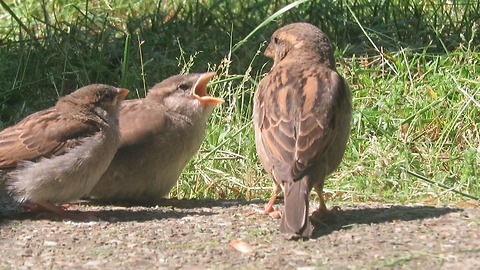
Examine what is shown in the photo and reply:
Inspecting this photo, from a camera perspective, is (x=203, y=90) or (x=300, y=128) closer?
(x=300, y=128)

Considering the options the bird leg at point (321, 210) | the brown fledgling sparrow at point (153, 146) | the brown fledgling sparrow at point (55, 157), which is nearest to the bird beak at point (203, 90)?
the brown fledgling sparrow at point (153, 146)

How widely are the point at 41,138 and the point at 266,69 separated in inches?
122

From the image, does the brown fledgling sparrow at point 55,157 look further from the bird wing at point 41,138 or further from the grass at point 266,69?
the grass at point 266,69

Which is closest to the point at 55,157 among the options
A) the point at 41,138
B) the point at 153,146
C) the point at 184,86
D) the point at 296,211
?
the point at 41,138

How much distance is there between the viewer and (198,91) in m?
7.09

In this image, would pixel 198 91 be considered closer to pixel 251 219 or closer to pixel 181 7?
pixel 251 219

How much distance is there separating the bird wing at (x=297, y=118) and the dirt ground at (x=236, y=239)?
1.24 ft

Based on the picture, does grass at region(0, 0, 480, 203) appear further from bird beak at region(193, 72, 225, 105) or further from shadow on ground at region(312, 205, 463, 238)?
bird beak at region(193, 72, 225, 105)

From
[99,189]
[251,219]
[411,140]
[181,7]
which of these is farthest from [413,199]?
[181,7]

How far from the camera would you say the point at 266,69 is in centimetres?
892

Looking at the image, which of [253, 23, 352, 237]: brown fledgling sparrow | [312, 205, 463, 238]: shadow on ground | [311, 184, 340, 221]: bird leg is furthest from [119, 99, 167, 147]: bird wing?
[312, 205, 463, 238]: shadow on ground

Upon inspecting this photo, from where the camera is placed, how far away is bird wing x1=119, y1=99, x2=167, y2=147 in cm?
658

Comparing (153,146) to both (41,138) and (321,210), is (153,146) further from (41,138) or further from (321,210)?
(321,210)

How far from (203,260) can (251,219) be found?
3.09 feet
